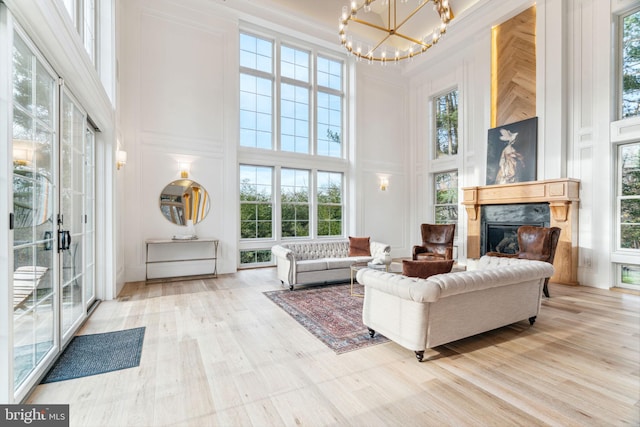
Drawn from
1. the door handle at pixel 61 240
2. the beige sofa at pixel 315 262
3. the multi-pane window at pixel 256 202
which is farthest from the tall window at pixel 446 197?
the door handle at pixel 61 240

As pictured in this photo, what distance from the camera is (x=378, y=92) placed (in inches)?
324

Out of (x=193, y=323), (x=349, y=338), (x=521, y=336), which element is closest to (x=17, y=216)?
(x=193, y=323)

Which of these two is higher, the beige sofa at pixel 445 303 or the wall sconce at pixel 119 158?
the wall sconce at pixel 119 158

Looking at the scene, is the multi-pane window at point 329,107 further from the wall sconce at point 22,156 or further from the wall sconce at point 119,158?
the wall sconce at point 22,156

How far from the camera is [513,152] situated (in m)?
6.01

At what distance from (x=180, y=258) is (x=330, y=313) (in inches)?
137

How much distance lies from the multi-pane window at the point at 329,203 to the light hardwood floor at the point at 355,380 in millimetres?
4288

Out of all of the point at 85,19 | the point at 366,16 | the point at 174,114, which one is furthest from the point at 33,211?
the point at 366,16

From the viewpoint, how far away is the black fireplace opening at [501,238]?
597 centimetres

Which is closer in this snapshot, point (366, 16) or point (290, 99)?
point (290, 99)

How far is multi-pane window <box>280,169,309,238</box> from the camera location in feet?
23.3

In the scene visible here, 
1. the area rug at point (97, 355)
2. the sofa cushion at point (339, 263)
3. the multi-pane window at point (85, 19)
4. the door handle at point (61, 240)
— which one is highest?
the multi-pane window at point (85, 19)

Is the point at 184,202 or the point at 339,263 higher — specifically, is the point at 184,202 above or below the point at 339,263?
above

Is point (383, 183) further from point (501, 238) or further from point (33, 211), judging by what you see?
point (33, 211)
